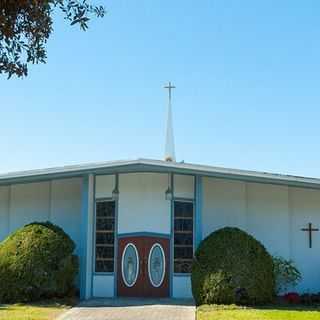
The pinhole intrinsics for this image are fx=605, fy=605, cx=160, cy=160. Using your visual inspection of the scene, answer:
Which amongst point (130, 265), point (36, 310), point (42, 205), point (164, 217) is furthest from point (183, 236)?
point (36, 310)

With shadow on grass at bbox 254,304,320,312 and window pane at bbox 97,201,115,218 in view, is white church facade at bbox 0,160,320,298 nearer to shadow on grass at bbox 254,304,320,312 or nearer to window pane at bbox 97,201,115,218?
window pane at bbox 97,201,115,218

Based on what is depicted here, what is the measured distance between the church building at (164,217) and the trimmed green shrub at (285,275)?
15.9 inches

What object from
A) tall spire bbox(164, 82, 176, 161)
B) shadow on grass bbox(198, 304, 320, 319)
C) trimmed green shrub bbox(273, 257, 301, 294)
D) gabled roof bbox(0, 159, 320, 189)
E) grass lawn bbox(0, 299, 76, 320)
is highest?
tall spire bbox(164, 82, 176, 161)

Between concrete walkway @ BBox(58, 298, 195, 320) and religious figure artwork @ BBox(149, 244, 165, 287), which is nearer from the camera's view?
concrete walkway @ BBox(58, 298, 195, 320)

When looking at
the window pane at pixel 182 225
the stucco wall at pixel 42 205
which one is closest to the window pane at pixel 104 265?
the stucco wall at pixel 42 205

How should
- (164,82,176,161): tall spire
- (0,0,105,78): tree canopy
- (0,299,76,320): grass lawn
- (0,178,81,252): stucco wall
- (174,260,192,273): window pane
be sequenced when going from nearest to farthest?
(0,0,105,78): tree canopy, (0,299,76,320): grass lawn, (174,260,192,273): window pane, (0,178,81,252): stucco wall, (164,82,176,161): tall spire

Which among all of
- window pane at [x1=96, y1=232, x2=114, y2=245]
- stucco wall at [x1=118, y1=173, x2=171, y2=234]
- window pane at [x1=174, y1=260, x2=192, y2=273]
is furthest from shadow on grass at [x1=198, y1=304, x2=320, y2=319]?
window pane at [x1=96, y1=232, x2=114, y2=245]

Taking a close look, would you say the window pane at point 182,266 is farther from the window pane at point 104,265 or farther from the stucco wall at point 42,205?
the stucco wall at point 42,205

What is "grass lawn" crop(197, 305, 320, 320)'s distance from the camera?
13.1 m

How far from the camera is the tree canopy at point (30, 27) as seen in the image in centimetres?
586

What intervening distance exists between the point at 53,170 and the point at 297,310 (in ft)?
25.0

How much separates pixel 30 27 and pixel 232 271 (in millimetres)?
10373

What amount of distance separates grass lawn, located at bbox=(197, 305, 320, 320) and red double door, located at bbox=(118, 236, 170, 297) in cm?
255

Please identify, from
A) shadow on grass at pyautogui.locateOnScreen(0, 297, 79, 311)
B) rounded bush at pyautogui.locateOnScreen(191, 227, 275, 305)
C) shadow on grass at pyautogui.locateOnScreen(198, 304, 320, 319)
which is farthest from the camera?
shadow on grass at pyautogui.locateOnScreen(0, 297, 79, 311)
